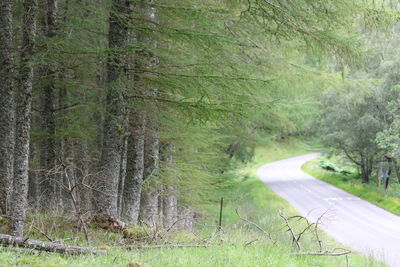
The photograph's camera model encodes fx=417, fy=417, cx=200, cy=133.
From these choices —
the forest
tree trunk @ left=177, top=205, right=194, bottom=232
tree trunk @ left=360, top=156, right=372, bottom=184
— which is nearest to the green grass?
tree trunk @ left=360, top=156, right=372, bottom=184

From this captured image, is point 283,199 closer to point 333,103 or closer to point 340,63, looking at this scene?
point 333,103

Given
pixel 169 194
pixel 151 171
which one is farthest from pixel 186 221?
pixel 151 171

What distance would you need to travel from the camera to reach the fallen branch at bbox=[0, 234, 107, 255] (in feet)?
16.3

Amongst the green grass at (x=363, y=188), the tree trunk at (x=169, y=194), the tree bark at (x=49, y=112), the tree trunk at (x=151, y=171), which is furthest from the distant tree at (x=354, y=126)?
the tree bark at (x=49, y=112)

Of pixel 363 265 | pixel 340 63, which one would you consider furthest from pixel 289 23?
pixel 363 265

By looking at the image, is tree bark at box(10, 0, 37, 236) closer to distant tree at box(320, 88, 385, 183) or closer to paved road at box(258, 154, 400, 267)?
paved road at box(258, 154, 400, 267)

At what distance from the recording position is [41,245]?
5000 millimetres

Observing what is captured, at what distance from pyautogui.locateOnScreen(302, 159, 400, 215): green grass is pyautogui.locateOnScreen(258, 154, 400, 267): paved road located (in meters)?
0.56

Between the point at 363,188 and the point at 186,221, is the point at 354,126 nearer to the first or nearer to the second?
the point at 363,188

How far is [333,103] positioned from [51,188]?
72.7 ft

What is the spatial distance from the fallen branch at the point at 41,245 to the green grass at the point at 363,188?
19.8 meters

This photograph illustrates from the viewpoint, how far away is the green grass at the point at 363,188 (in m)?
22.8

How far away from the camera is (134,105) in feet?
24.6

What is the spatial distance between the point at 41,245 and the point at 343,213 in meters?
18.8
